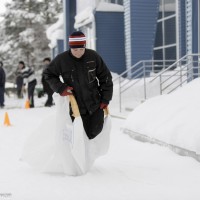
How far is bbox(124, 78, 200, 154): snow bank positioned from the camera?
636cm

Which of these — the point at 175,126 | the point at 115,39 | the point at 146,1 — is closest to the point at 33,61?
the point at 115,39

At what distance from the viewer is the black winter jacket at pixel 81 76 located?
17.9 ft

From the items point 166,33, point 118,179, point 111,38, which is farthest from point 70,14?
point 118,179

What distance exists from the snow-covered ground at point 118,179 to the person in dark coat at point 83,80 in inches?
24.7

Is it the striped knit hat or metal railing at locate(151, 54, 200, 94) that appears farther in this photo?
metal railing at locate(151, 54, 200, 94)

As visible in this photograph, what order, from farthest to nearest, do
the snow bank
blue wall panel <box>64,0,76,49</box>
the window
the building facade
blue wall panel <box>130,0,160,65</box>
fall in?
blue wall panel <box>64,0,76,49</box> → the window → blue wall panel <box>130,0,160,65</box> → the building facade → the snow bank

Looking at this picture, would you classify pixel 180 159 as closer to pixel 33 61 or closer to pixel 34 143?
pixel 34 143

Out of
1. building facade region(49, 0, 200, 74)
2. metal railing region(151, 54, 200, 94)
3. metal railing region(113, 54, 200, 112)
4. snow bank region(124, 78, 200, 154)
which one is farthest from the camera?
building facade region(49, 0, 200, 74)

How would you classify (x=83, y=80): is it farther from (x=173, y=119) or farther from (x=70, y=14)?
(x=70, y=14)

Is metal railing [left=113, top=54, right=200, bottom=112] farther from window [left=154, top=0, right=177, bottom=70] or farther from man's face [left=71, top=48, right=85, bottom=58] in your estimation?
man's face [left=71, top=48, right=85, bottom=58]

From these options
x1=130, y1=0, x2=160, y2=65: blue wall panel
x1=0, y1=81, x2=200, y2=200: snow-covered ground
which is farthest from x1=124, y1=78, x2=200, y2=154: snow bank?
x1=130, y1=0, x2=160, y2=65: blue wall panel

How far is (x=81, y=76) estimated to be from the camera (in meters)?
5.45

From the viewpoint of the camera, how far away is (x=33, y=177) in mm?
5402

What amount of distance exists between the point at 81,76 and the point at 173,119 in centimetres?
234
